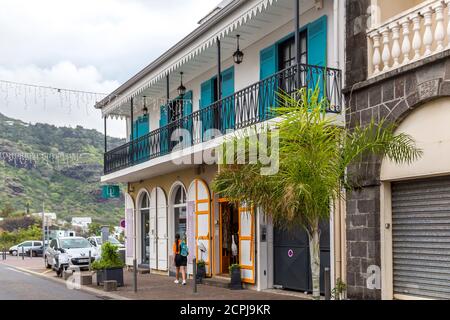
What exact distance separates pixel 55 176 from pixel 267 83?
56557 mm

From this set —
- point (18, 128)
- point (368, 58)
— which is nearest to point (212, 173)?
point (368, 58)

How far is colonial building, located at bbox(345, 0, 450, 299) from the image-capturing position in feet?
31.1

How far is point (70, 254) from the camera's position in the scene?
76.0ft

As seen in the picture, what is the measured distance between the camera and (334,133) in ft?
29.5

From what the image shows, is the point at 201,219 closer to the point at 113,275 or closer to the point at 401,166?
the point at 113,275

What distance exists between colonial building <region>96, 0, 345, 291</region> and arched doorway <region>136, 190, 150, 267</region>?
0.04 meters

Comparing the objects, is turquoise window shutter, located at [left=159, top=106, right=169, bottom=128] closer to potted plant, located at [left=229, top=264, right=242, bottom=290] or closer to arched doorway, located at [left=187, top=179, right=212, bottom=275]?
arched doorway, located at [left=187, top=179, right=212, bottom=275]

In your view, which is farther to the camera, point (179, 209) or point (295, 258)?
point (179, 209)

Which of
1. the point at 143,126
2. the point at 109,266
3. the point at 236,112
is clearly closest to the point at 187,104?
the point at 143,126

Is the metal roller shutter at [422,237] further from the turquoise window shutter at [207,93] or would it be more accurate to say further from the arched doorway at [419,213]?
the turquoise window shutter at [207,93]

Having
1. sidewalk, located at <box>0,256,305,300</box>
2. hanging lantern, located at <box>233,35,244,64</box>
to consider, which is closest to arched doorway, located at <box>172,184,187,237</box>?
sidewalk, located at <box>0,256,305,300</box>

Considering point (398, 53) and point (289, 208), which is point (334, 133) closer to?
point (289, 208)

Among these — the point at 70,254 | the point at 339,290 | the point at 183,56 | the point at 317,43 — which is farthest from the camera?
the point at 70,254

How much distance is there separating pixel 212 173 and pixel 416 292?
29.3ft
